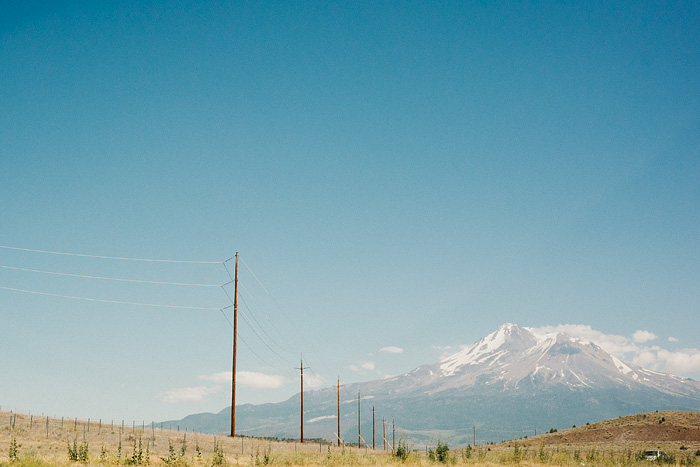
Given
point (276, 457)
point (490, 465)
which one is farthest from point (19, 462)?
point (490, 465)

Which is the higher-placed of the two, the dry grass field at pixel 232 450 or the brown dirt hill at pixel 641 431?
the dry grass field at pixel 232 450

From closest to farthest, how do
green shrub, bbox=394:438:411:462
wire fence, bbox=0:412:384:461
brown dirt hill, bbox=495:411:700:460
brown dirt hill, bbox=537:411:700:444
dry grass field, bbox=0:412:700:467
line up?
dry grass field, bbox=0:412:700:467 → green shrub, bbox=394:438:411:462 → wire fence, bbox=0:412:384:461 → brown dirt hill, bbox=495:411:700:460 → brown dirt hill, bbox=537:411:700:444

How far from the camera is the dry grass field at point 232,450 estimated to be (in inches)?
1048

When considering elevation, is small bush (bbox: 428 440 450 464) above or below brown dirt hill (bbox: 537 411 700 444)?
above

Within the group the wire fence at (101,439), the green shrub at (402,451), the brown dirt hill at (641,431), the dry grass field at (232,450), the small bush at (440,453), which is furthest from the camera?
the brown dirt hill at (641,431)

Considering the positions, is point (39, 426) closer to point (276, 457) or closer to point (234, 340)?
point (234, 340)

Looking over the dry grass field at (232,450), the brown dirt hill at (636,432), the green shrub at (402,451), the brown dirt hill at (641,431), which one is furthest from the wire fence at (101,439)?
the brown dirt hill at (641,431)

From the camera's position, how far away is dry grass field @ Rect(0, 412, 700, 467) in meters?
26.6

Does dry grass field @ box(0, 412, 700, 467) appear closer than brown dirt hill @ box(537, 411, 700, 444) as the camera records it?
Yes

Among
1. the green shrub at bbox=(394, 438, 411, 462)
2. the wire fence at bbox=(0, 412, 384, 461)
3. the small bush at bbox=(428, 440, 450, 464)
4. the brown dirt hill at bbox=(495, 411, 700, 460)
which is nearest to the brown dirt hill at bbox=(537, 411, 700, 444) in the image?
the brown dirt hill at bbox=(495, 411, 700, 460)

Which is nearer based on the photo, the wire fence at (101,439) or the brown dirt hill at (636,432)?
the wire fence at (101,439)

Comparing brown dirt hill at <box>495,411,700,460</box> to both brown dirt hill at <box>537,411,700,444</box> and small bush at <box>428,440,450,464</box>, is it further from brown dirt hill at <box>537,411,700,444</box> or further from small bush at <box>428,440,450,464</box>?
small bush at <box>428,440,450,464</box>

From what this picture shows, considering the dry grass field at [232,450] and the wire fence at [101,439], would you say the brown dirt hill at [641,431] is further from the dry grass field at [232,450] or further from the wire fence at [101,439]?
the wire fence at [101,439]

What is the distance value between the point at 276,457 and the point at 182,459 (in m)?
5.49
